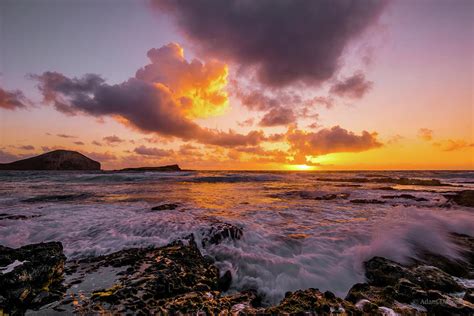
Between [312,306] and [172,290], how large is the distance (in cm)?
231

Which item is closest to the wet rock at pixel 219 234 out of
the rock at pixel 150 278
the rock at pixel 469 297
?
the rock at pixel 150 278

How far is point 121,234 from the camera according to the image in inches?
270

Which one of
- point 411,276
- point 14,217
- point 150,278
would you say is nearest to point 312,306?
point 411,276

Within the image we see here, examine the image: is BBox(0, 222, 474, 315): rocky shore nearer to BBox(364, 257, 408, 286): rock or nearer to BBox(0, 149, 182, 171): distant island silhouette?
BBox(364, 257, 408, 286): rock

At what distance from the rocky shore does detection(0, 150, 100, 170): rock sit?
133 m

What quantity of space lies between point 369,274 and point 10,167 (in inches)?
5946

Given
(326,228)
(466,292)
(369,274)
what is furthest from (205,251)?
(466,292)

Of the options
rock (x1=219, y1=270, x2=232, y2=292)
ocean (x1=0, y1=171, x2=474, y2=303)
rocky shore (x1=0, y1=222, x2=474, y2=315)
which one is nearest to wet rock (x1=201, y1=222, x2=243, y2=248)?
ocean (x1=0, y1=171, x2=474, y2=303)

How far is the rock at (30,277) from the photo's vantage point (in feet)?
10.5

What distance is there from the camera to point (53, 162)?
10544cm

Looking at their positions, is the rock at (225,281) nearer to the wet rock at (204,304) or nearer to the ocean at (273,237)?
the ocean at (273,237)

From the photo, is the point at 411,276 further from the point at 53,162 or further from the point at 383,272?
the point at 53,162

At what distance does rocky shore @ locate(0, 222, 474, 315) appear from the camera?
3.12 meters

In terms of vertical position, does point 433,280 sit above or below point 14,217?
below
